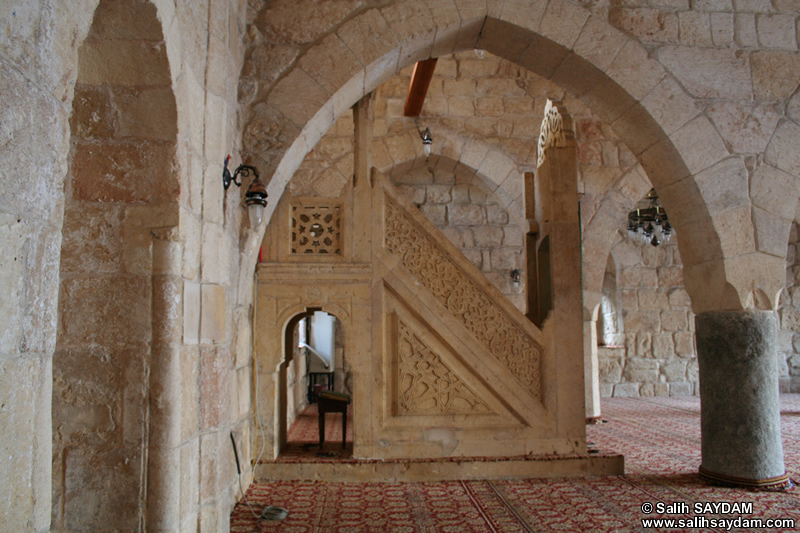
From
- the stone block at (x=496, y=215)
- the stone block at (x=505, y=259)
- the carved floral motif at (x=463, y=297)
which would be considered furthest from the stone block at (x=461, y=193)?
the carved floral motif at (x=463, y=297)

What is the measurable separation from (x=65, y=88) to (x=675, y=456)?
496cm

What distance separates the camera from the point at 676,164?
13.1ft

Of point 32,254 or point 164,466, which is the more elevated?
point 32,254

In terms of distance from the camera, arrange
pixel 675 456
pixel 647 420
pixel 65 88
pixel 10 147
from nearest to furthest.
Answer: pixel 10 147, pixel 65 88, pixel 675 456, pixel 647 420

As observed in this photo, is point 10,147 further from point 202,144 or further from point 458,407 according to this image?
point 458,407

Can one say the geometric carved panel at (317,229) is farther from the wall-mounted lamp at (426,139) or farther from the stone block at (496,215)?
the stone block at (496,215)

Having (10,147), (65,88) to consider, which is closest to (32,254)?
(10,147)

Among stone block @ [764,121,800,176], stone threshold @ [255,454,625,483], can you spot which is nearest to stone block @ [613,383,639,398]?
stone threshold @ [255,454,625,483]

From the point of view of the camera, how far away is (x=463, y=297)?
4.48 metres

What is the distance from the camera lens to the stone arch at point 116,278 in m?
2.25

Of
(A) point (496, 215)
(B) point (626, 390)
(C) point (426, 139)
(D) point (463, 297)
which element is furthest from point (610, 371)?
(D) point (463, 297)

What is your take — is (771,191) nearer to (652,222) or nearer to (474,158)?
(474,158)

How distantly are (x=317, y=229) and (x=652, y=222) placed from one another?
6052 millimetres

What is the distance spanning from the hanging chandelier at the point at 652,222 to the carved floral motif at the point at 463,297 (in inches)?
192
